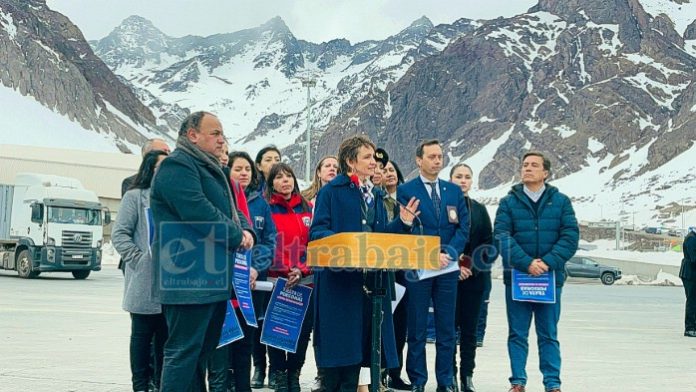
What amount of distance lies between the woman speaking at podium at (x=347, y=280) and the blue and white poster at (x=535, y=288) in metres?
1.42

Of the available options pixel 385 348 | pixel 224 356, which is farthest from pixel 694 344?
pixel 224 356

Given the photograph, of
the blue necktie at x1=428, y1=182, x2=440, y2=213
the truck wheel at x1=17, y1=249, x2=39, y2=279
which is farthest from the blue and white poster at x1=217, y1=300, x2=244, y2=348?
the truck wheel at x1=17, y1=249, x2=39, y2=279

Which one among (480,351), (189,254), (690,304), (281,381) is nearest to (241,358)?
(281,381)

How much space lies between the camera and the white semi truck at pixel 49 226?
2709cm

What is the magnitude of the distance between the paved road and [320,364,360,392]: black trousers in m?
1.84

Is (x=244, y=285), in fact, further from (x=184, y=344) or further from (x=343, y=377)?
(x=184, y=344)

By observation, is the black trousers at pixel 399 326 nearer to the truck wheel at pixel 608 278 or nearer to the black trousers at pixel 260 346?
the black trousers at pixel 260 346

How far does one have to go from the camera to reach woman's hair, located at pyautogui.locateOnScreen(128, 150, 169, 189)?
678 cm

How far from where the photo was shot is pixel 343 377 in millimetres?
6328

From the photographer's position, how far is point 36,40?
578 ft

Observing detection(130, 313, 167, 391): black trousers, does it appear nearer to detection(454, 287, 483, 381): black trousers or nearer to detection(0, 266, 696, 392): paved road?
detection(0, 266, 696, 392): paved road

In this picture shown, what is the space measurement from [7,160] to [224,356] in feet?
190

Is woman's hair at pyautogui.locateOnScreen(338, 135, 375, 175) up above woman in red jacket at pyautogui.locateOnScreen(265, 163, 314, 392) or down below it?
above

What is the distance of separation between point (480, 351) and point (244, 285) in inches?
190
